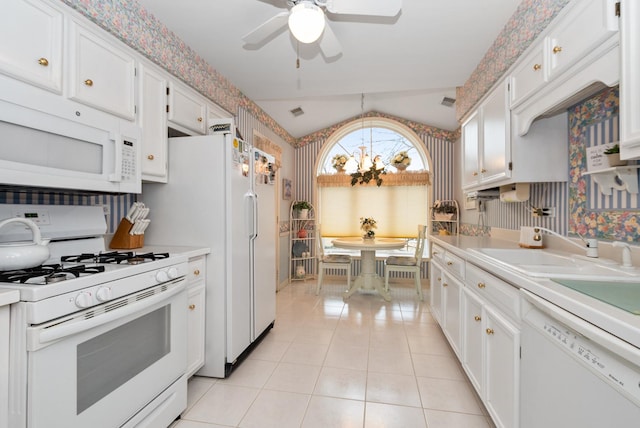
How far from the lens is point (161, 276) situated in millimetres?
1602

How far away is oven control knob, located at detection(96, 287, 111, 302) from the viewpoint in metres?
1.23

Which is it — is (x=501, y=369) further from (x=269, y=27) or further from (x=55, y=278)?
(x=269, y=27)

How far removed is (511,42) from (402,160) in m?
2.97

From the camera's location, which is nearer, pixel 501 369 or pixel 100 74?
pixel 501 369

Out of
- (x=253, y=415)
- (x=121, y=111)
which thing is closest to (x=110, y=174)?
(x=121, y=111)

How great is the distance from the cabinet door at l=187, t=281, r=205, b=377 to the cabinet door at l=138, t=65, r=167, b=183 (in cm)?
84

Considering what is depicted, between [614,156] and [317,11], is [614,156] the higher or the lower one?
the lower one

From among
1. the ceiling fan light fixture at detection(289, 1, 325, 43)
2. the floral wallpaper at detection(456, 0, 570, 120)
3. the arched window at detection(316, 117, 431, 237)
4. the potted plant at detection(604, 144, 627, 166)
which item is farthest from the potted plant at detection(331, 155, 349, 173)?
the potted plant at detection(604, 144, 627, 166)

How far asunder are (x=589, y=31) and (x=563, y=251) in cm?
130

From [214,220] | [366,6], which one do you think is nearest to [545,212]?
[366,6]

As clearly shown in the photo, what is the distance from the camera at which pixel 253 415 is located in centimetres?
178

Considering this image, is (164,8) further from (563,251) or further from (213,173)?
(563,251)

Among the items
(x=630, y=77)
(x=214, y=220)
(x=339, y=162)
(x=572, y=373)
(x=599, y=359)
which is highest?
(x=339, y=162)

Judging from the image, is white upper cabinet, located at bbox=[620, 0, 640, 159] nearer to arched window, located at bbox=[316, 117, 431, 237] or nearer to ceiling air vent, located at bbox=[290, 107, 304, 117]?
ceiling air vent, located at bbox=[290, 107, 304, 117]
